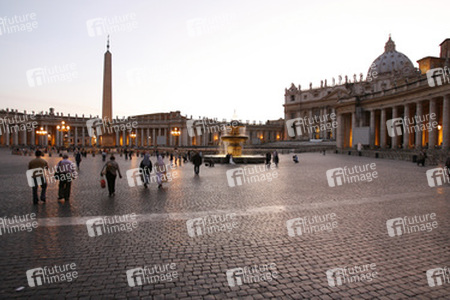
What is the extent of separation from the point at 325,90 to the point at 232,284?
348 feet

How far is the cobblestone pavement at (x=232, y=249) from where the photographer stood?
4.21m

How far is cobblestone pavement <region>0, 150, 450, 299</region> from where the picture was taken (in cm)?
421

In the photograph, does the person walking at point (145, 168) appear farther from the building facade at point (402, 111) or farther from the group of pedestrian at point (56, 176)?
the building facade at point (402, 111)

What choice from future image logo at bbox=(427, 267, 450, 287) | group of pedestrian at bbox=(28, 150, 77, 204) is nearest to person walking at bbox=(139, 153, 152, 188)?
group of pedestrian at bbox=(28, 150, 77, 204)

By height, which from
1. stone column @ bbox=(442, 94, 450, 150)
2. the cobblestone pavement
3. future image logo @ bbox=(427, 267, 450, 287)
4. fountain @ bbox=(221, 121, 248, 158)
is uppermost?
stone column @ bbox=(442, 94, 450, 150)

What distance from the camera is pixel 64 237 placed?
20.7 feet

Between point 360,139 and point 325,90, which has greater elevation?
point 325,90

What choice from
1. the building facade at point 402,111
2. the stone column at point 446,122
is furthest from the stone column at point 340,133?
the stone column at point 446,122

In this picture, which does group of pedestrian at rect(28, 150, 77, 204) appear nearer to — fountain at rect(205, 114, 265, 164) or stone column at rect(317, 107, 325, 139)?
fountain at rect(205, 114, 265, 164)

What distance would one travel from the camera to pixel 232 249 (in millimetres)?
5727

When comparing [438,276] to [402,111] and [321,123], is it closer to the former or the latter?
[402,111]

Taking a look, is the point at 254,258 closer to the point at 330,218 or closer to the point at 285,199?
the point at 330,218

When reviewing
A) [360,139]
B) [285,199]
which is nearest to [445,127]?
[360,139]

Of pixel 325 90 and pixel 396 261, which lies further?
pixel 325 90
